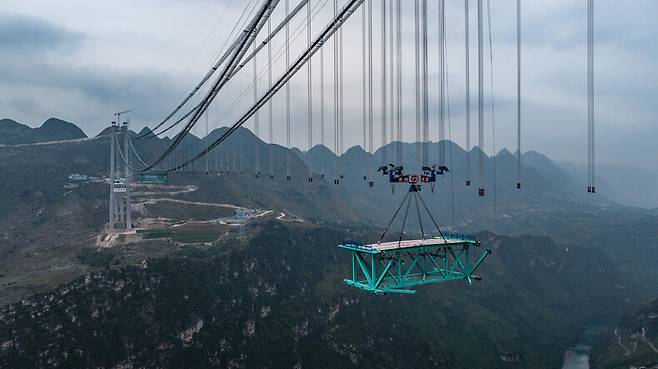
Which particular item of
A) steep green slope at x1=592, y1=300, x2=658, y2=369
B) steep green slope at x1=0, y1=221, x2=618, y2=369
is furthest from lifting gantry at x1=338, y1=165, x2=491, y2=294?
steep green slope at x1=592, y1=300, x2=658, y2=369

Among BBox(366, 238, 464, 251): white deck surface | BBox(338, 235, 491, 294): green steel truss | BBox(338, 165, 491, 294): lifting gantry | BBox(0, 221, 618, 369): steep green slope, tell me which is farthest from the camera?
BBox(0, 221, 618, 369): steep green slope

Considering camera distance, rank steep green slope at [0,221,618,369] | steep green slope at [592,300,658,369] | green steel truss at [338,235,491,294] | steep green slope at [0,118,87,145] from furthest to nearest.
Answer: steep green slope at [0,118,87,145] < steep green slope at [592,300,658,369] < steep green slope at [0,221,618,369] < green steel truss at [338,235,491,294]

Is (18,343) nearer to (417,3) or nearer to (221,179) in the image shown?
(417,3)

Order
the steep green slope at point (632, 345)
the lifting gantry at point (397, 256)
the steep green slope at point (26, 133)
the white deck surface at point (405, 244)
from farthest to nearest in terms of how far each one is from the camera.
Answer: the steep green slope at point (26, 133), the steep green slope at point (632, 345), the white deck surface at point (405, 244), the lifting gantry at point (397, 256)

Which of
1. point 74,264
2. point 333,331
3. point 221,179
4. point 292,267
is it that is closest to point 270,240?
point 292,267

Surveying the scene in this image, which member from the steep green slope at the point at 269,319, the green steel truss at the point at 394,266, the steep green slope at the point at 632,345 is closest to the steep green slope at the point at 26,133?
the steep green slope at the point at 269,319

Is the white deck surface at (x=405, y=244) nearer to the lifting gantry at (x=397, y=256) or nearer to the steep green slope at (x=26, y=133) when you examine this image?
the lifting gantry at (x=397, y=256)

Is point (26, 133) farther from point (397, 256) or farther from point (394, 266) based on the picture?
point (397, 256)

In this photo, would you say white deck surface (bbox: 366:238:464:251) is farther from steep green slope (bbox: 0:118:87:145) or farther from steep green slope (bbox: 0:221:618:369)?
steep green slope (bbox: 0:118:87:145)

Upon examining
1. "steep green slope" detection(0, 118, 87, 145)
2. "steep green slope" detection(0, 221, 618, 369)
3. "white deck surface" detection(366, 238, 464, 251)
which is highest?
"steep green slope" detection(0, 118, 87, 145)

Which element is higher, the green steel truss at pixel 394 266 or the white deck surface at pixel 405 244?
the white deck surface at pixel 405 244

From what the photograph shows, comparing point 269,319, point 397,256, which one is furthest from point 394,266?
point 269,319

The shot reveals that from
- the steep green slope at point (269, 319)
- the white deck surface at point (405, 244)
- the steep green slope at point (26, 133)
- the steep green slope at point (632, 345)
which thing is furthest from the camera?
the steep green slope at point (26, 133)
